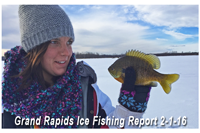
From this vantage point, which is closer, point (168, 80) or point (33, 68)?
point (33, 68)

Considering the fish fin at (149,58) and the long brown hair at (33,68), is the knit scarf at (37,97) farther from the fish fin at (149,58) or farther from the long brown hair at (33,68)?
the fish fin at (149,58)

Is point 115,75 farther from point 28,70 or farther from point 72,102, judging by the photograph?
point 28,70

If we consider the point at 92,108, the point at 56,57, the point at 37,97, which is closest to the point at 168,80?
the point at 92,108

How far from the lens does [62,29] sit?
1401mm

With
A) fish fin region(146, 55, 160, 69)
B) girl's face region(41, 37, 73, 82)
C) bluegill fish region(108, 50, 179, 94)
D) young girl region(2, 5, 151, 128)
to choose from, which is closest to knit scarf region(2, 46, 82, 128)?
young girl region(2, 5, 151, 128)

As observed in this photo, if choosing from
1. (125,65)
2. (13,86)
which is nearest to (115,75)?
(125,65)

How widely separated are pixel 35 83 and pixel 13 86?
0.69 ft

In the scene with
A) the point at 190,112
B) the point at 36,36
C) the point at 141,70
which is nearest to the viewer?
the point at 36,36

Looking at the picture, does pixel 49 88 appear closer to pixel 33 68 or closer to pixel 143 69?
pixel 33 68

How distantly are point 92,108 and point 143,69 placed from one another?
2.21 feet

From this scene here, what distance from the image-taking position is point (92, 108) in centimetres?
146

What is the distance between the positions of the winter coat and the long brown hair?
1.22ft

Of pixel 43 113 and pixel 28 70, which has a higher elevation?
pixel 28 70

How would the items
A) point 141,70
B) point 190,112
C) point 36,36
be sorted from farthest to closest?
point 190,112, point 141,70, point 36,36
